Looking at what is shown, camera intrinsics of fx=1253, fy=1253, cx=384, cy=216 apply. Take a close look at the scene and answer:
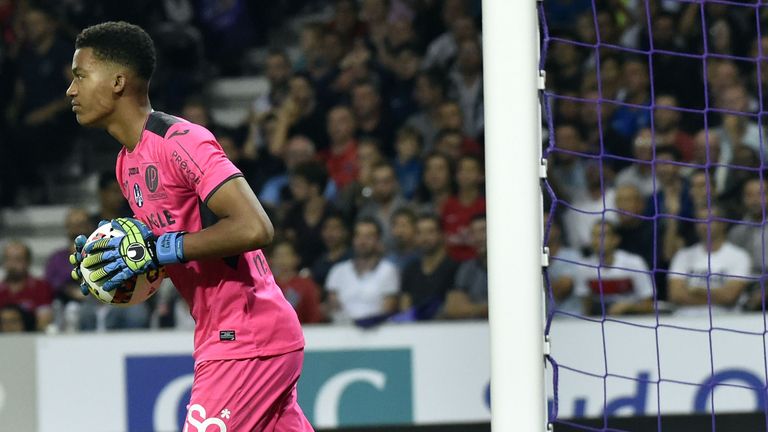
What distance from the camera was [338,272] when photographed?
7.04 meters

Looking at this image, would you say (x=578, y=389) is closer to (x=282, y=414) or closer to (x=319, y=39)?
(x=282, y=414)

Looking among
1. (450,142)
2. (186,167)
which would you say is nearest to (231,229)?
(186,167)

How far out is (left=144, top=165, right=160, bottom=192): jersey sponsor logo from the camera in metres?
3.39

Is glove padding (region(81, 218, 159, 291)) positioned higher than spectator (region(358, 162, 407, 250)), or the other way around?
spectator (region(358, 162, 407, 250))

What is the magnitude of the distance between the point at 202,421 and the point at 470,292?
3.50 m

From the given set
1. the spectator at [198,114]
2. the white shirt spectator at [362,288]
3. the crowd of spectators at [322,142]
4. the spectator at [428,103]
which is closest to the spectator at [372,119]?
the crowd of spectators at [322,142]

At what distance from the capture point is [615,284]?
254 inches

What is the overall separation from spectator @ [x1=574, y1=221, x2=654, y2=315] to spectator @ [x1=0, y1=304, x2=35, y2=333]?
118 inches

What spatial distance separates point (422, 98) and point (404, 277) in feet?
6.25

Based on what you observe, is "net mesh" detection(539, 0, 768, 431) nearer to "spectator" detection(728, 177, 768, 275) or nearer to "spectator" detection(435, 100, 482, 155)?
"spectator" detection(728, 177, 768, 275)

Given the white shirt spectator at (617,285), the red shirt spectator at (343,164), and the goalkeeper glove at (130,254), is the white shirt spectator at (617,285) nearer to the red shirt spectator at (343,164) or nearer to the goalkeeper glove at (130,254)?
the red shirt spectator at (343,164)

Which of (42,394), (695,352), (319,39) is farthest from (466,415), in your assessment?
(319,39)

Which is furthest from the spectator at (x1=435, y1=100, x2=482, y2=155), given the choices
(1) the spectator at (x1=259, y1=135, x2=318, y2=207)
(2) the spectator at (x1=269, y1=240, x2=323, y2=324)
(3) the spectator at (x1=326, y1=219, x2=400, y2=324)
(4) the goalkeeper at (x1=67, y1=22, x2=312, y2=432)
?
(4) the goalkeeper at (x1=67, y1=22, x2=312, y2=432)

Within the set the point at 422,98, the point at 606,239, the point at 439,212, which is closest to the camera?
the point at 606,239
